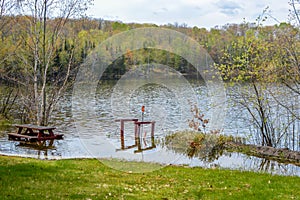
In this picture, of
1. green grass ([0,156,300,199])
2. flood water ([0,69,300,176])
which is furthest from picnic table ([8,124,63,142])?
green grass ([0,156,300,199])

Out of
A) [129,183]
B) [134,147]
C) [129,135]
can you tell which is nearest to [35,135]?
[129,135]

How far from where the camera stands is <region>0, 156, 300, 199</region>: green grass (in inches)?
255

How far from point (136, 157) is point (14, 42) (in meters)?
12.7

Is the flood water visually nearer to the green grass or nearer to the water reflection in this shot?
the water reflection

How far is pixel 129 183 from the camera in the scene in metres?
7.54

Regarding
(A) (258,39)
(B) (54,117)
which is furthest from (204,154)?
(B) (54,117)

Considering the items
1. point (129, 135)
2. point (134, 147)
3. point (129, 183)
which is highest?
point (129, 183)

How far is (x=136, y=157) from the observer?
41.0 ft

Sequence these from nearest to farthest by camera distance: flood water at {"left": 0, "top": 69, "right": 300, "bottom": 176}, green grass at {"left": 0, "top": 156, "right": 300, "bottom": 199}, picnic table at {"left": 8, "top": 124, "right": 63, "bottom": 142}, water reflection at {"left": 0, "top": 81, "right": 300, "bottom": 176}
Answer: green grass at {"left": 0, "top": 156, "right": 300, "bottom": 199} → water reflection at {"left": 0, "top": 81, "right": 300, "bottom": 176} → flood water at {"left": 0, "top": 69, "right": 300, "bottom": 176} → picnic table at {"left": 8, "top": 124, "right": 63, "bottom": 142}

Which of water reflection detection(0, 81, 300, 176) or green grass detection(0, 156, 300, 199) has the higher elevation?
green grass detection(0, 156, 300, 199)

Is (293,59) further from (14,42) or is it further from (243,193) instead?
(14,42)

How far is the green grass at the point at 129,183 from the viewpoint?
647 cm

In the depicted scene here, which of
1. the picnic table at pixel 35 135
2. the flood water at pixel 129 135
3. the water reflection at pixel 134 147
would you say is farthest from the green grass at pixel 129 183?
the picnic table at pixel 35 135

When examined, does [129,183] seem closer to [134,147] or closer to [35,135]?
[134,147]
